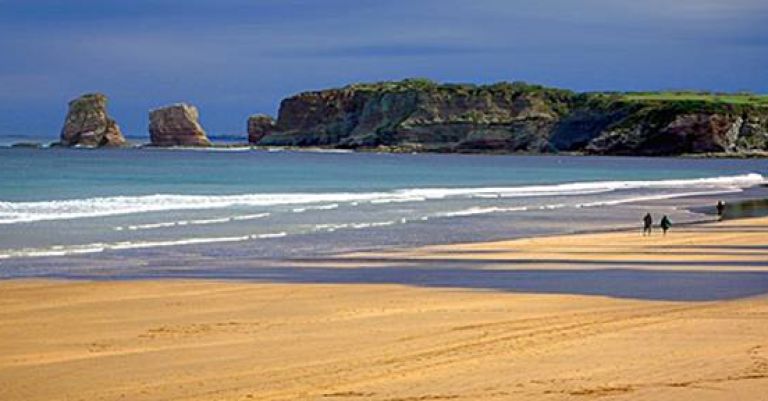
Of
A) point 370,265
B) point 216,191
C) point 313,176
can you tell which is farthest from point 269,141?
point 370,265

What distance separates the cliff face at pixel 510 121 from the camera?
143000 mm

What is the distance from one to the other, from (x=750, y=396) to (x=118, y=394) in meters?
5.26

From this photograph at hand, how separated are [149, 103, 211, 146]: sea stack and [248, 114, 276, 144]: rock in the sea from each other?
47.4 ft

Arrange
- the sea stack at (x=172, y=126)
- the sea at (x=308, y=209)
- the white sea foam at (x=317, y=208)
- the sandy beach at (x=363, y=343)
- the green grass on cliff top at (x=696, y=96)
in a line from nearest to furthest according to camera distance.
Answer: the sandy beach at (x=363, y=343) < the sea at (x=308, y=209) < the white sea foam at (x=317, y=208) < the green grass on cliff top at (x=696, y=96) < the sea stack at (x=172, y=126)

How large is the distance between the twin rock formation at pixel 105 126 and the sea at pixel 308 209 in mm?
90852

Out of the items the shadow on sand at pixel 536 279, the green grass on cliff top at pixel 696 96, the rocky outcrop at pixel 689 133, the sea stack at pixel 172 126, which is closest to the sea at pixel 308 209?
the shadow on sand at pixel 536 279

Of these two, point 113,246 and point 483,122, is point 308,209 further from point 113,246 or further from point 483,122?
point 483,122

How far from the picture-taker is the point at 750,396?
9.87 metres

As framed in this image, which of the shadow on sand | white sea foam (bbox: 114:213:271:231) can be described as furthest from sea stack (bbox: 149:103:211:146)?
the shadow on sand

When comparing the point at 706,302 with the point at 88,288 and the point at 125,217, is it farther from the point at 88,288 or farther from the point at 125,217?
the point at 125,217

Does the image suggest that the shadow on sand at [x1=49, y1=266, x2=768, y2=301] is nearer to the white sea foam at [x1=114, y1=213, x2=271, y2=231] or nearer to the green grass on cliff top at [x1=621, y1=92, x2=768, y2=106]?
Result: the white sea foam at [x1=114, y1=213, x2=271, y2=231]

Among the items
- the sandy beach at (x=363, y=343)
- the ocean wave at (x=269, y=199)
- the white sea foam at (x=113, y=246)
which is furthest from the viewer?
the ocean wave at (x=269, y=199)

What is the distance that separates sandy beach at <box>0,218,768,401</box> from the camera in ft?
34.0

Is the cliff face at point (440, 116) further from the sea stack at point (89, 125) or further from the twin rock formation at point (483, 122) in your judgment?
the sea stack at point (89, 125)
